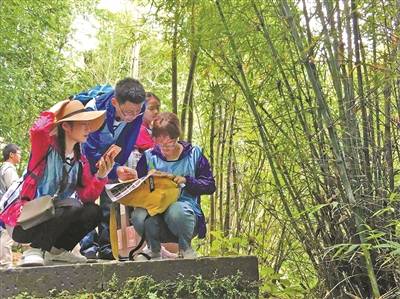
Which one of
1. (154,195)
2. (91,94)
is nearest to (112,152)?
(154,195)

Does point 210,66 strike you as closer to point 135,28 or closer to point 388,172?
point 135,28

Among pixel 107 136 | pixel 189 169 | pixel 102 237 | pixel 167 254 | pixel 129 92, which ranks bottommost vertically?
pixel 167 254

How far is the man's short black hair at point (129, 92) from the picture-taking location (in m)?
2.86

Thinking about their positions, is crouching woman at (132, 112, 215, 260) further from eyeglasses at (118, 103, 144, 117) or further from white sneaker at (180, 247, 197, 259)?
eyeglasses at (118, 103, 144, 117)

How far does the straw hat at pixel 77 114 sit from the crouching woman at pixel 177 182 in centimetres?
43

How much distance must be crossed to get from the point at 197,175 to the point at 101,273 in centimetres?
85

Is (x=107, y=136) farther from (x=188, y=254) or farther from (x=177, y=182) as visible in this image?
(x=188, y=254)

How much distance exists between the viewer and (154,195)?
2.84m

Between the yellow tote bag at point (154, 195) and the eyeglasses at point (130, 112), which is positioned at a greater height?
the eyeglasses at point (130, 112)

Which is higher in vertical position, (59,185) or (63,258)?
(59,185)

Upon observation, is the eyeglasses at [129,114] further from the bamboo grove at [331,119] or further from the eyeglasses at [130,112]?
the bamboo grove at [331,119]

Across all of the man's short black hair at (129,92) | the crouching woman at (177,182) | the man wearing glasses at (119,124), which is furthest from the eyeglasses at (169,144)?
the man's short black hair at (129,92)

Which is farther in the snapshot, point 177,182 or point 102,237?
point 102,237

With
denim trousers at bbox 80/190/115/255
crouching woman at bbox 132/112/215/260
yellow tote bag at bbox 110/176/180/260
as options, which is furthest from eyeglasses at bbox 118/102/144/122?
denim trousers at bbox 80/190/115/255
